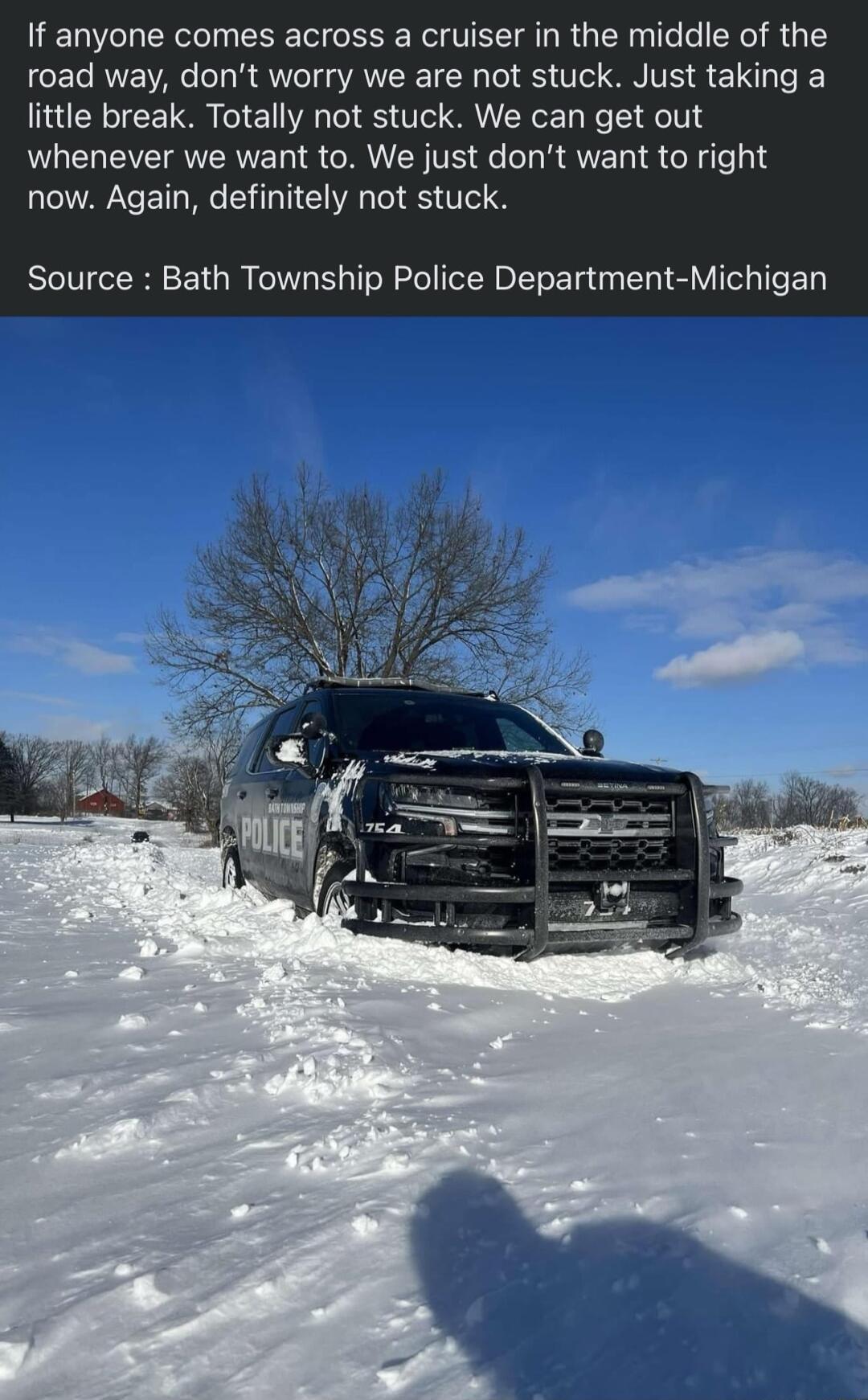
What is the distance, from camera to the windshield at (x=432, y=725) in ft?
19.7

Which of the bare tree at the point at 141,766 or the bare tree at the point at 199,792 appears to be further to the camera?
the bare tree at the point at 141,766

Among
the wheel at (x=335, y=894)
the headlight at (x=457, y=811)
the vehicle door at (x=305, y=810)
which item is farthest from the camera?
the vehicle door at (x=305, y=810)

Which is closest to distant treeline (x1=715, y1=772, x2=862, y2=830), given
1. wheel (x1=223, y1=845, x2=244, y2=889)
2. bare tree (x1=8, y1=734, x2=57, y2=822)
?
wheel (x1=223, y1=845, x2=244, y2=889)

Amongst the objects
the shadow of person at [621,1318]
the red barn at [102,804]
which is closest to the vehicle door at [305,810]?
the shadow of person at [621,1318]

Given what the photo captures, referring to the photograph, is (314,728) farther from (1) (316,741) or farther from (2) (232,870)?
(2) (232,870)

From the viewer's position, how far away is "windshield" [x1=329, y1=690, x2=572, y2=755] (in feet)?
19.7

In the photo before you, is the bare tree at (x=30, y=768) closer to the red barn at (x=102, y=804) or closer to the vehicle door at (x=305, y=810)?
the red barn at (x=102, y=804)

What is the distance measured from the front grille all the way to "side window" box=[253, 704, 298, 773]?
293 cm

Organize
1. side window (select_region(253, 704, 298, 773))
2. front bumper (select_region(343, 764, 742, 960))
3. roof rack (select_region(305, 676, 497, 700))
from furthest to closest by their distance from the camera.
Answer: side window (select_region(253, 704, 298, 773))
roof rack (select_region(305, 676, 497, 700))
front bumper (select_region(343, 764, 742, 960))

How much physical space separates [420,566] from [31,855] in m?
13.1

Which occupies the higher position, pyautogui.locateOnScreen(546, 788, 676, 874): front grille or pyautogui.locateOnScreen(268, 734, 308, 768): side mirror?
pyautogui.locateOnScreen(268, 734, 308, 768): side mirror

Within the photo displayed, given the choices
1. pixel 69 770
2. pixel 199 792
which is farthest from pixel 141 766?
pixel 199 792

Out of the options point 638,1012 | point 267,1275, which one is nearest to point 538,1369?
point 267,1275

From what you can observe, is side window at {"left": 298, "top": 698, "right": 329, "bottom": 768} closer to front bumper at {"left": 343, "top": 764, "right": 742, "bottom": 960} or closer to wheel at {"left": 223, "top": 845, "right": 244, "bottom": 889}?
front bumper at {"left": 343, "top": 764, "right": 742, "bottom": 960}
